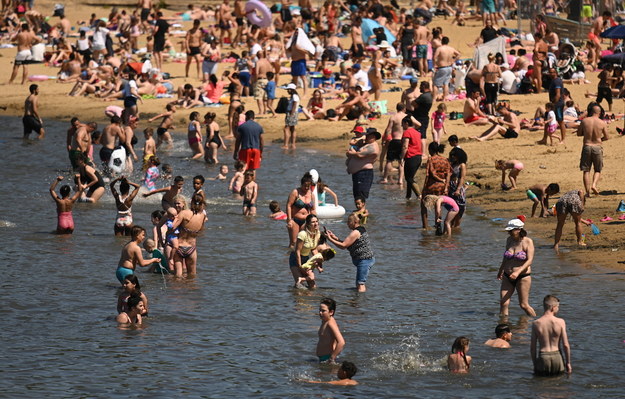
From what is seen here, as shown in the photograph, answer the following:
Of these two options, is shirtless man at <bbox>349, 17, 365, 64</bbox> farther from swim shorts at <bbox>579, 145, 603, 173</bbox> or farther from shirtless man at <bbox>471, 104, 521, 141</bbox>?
swim shorts at <bbox>579, 145, 603, 173</bbox>

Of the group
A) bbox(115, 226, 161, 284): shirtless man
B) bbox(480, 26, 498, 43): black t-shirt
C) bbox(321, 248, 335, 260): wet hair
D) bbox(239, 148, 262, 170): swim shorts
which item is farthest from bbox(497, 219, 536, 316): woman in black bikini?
bbox(480, 26, 498, 43): black t-shirt

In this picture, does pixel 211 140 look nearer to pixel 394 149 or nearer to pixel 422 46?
pixel 394 149

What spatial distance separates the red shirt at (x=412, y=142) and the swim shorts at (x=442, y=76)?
1018cm

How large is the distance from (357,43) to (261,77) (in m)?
6.42

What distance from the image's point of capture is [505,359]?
46.7 ft

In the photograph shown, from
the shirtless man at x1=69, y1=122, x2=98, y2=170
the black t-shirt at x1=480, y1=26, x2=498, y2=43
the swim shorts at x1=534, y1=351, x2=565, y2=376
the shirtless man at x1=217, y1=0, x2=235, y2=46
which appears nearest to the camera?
the swim shorts at x1=534, y1=351, x2=565, y2=376

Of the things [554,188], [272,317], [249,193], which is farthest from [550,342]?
[249,193]

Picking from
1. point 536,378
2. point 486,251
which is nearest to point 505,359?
point 536,378

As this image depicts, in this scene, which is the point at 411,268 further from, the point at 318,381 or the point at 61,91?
the point at 61,91

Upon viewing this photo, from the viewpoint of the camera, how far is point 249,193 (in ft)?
72.9

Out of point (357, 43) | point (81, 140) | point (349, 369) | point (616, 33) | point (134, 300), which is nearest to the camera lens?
point (349, 369)

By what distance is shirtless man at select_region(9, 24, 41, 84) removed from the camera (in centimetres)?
4097

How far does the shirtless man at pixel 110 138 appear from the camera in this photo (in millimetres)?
26297

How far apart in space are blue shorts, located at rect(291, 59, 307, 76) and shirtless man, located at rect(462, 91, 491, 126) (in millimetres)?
5884
